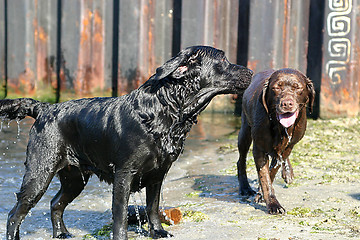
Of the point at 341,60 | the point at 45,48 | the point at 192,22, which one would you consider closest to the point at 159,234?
the point at 341,60

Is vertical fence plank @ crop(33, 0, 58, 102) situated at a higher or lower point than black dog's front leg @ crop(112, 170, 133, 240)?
higher

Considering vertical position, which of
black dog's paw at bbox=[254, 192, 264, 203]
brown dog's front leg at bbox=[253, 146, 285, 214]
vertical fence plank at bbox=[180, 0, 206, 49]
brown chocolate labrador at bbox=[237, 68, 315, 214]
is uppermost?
vertical fence plank at bbox=[180, 0, 206, 49]

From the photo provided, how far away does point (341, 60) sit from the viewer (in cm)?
957

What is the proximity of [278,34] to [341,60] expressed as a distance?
121 cm

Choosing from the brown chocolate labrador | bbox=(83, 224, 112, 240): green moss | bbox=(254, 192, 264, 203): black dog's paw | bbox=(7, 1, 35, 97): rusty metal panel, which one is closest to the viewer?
bbox=(83, 224, 112, 240): green moss

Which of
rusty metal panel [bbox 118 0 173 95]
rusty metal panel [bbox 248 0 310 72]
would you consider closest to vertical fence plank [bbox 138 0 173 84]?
rusty metal panel [bbox 118 0 173 95]

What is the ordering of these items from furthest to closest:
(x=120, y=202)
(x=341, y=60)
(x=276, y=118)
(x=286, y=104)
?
1. (x=341, y=60)
2. (x=276, y=118)
3. (x=286, y=104)
4. (x=120, y=202)

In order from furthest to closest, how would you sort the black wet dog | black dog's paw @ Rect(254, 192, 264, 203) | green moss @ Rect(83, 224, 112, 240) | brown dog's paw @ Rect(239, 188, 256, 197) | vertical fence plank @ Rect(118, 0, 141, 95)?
vertical fence plank @ Rect(118, 0, 141, 95), brown dog's paw @ Rect(239, 188, 256, 197), black dog's paw @ Rect(254, 192, 264, 203), green moss @ Rect(83, 224, 112, 240), the black wet dog

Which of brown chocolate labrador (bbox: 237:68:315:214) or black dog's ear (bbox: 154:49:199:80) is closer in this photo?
black dog's ear (bbox: 154:49:199:80)

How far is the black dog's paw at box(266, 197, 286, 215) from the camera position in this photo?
5.12 m

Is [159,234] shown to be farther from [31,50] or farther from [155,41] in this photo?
[31,50]

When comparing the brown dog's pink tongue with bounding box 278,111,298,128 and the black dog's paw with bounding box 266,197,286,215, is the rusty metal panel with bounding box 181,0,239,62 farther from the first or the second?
the black dog's paw with bounding box 266,197,286,215

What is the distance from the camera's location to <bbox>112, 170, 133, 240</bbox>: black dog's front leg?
4320mm

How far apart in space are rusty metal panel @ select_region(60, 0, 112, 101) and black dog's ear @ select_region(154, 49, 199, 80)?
21.9 ft
